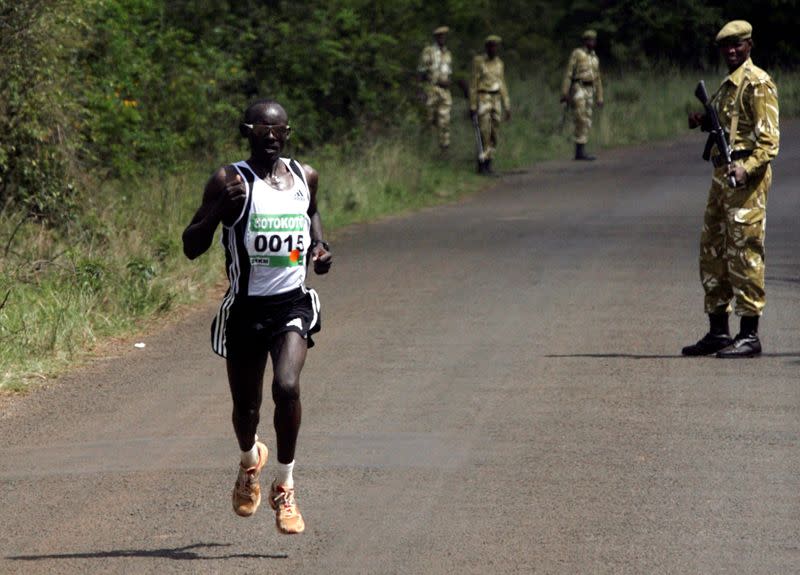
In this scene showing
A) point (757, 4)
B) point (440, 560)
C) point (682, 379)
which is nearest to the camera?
point (440, 560)

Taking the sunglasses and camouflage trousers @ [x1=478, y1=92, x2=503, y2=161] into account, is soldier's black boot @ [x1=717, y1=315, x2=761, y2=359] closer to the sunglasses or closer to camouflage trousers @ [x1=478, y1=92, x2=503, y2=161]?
the sunglasses

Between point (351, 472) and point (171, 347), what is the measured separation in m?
4.07

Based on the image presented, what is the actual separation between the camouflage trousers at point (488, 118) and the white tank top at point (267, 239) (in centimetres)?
1900

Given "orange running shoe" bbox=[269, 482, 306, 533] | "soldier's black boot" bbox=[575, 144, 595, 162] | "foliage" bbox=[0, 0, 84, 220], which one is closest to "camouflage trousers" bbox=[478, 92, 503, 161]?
"soldier's black boot" bbox=[575, 144, 595, 162]

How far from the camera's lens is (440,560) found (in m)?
6.23

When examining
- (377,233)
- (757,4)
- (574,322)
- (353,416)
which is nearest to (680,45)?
(757,4)

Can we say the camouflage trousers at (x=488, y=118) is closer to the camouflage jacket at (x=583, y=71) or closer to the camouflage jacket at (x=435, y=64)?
the camouflage jacket at (x=435, y=64)

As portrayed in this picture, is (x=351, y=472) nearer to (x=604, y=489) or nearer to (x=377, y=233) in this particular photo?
(x=604, y=489)

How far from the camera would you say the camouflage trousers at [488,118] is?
25422 millimetres

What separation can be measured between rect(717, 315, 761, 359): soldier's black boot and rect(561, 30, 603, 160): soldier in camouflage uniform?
1735 cm

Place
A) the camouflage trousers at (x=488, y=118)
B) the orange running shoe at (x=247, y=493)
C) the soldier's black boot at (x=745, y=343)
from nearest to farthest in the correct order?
the orange running shoe at (x=247, y=493)
the soldier's black boot at (x=745, y=343)
the camouflage trousers at (x=488, y=118)

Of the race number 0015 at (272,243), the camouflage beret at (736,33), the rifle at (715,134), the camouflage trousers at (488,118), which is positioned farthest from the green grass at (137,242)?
the camouflage beret at (736,33)

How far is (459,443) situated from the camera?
8211 mm

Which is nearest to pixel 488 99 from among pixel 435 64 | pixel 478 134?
pixel 478 134
